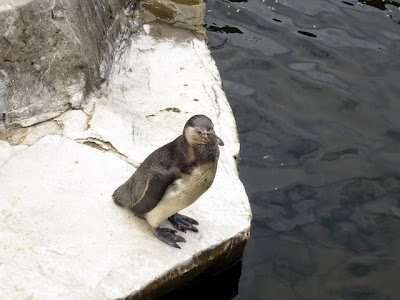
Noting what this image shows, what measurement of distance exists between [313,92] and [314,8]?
1672 mm

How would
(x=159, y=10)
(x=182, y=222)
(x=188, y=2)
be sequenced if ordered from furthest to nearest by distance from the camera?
(x=188, y=2) → (x=159, y=10) → (x=182, y=222)

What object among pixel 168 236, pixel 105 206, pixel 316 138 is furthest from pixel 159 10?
pixel 168 236

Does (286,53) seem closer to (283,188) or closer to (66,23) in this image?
(283,188)

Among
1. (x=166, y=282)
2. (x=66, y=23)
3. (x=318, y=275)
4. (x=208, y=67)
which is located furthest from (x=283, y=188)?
(x=66, y=23)

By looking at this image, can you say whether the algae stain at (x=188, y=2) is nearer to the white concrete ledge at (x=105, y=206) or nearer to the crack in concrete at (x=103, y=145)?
the white concrete ledge at (x=105, y=206)

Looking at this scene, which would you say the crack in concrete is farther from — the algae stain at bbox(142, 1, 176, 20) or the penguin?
the algae stain at bbox(142, 1, 176, 20)

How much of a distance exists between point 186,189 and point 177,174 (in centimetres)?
12

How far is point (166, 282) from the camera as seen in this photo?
4320 mm

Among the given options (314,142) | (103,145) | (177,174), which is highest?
(177,174)

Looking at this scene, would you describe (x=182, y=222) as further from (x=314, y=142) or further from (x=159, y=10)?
(x=159, y=10)

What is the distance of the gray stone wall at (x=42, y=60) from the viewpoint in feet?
16.9

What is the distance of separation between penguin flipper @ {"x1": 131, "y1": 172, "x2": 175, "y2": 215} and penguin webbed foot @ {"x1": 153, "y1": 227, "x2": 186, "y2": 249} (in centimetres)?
20

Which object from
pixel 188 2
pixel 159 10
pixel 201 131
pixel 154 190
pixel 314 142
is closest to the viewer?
pixel 201 131

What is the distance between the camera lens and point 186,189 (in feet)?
13.3
